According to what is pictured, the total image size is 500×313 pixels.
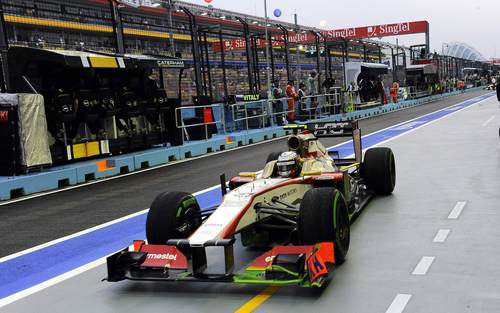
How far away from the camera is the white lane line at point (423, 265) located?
17.7 feet

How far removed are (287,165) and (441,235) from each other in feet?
6.17

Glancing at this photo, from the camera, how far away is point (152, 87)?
16875 mm

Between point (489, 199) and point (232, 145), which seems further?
point (232, 145)

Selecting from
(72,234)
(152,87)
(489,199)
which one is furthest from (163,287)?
(152,87)

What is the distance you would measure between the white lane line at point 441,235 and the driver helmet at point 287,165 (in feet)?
5.66

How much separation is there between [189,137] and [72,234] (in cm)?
1143

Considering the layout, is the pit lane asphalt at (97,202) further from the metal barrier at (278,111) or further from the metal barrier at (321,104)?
the metal barrier at (321,104)

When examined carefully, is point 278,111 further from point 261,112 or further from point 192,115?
point 192,115

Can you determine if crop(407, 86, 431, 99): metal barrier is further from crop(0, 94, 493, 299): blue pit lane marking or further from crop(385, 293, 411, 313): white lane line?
crop(385, 293, 411, 313): white lane line

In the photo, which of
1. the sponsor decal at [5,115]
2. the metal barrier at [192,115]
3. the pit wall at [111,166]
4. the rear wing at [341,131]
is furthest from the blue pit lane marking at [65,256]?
the metal barrier at [192,115]

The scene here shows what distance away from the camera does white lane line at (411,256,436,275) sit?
213 inches

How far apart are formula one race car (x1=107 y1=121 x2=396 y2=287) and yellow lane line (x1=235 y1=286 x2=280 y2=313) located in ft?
0.59

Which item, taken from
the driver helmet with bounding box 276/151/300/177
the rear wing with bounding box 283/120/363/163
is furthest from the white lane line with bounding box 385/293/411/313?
the rear wing with bounding box 283/120/363/163

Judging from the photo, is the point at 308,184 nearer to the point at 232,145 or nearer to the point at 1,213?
the point at 1,213
